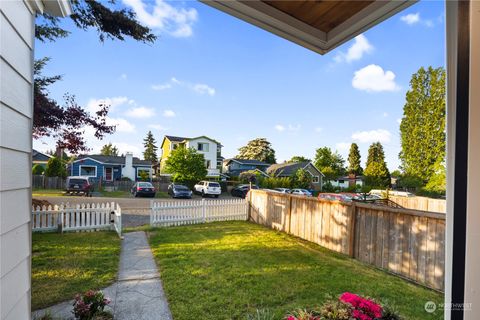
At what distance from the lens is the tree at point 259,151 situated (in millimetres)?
45188

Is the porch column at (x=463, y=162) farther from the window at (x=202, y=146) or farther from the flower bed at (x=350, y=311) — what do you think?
the window at (x=202, y=146)

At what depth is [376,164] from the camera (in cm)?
2531

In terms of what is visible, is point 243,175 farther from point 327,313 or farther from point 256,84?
point 327,313

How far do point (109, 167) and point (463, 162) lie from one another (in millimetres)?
27101

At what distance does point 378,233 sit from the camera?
4484 mm

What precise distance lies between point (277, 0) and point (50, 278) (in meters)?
4.36

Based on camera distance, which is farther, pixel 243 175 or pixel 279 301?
pixel 243 175

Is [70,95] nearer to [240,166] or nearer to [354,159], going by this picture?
[240,166]

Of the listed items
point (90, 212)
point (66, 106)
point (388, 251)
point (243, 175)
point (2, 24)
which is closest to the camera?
point (2, 24)

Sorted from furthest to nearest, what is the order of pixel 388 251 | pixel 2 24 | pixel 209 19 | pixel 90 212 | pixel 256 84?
pixel 256 84 < pixel 90 212 < pixel 388 251 < pixel 209 19 < pixel 2 24

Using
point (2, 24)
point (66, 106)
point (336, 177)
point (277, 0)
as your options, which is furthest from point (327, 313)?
point (336, 177)

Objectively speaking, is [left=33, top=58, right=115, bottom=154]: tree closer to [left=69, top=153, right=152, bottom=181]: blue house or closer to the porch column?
the porch column

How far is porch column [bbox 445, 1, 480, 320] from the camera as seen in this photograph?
2.67ft

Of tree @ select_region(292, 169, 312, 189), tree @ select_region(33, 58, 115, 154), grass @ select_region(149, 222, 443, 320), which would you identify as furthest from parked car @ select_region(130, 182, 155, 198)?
tree @ select_region(33, 58, 115, 154)
